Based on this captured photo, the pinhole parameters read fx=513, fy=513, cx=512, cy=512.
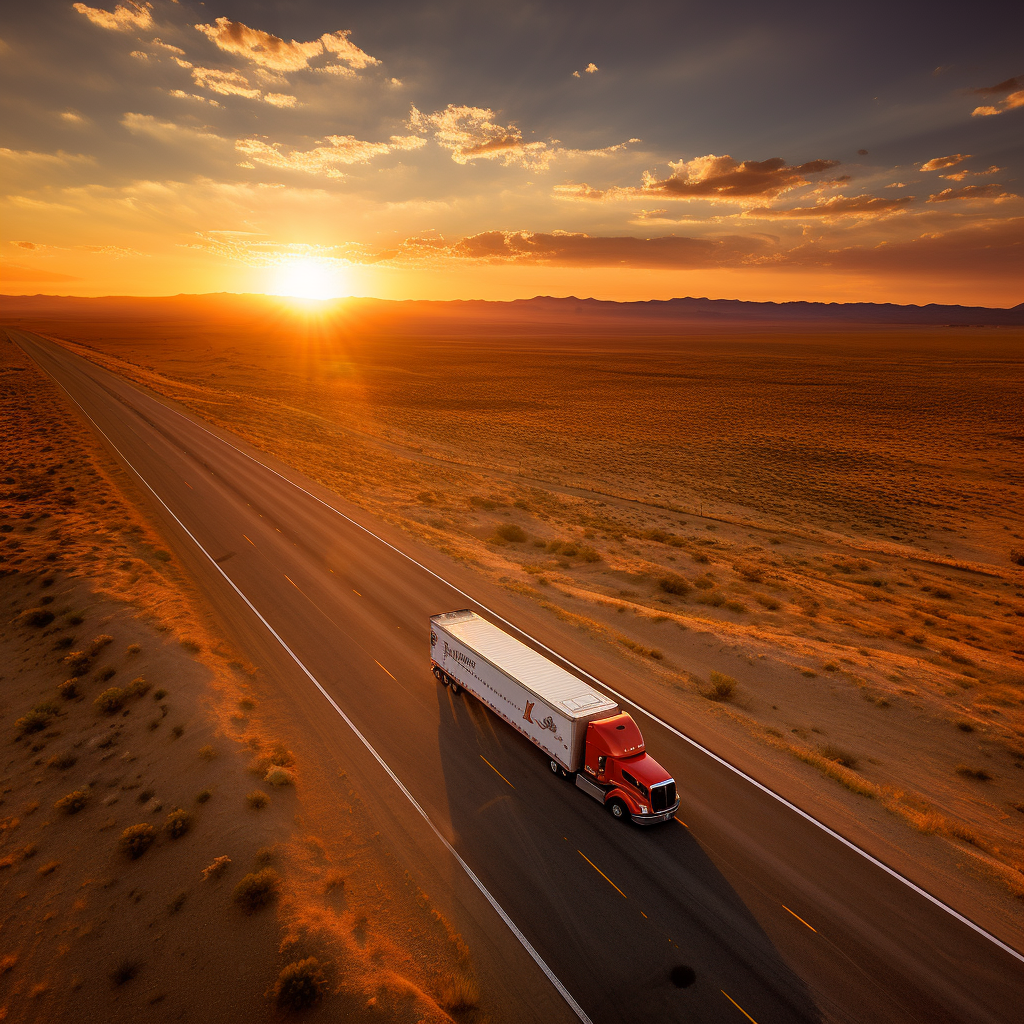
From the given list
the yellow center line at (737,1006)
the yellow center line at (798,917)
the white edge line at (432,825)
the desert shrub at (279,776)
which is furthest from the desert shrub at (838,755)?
the desert shrub at (279,776)

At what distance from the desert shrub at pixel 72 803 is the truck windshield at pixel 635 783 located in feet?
54.3

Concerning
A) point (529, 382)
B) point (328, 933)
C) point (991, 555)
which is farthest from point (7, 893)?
point (529, 382)

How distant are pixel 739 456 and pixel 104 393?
94.9 m

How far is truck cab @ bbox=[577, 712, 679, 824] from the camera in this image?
15.1 metres

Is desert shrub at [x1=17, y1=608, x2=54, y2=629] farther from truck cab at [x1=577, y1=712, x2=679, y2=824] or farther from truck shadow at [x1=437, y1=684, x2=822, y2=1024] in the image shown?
truck cab at [x1=577, y1=712, x2=679, y2=824]

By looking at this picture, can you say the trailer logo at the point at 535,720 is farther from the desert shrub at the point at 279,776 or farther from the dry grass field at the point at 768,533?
the desert shrub at the point at 279,776

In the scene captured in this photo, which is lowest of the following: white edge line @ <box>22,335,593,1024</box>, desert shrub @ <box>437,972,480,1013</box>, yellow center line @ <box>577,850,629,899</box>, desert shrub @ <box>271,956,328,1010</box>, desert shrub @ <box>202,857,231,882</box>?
yellow center line @ <box>577,850,629,899</box>

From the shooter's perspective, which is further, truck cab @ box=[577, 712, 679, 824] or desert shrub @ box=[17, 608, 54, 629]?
desert shrub @ box=[17, 608, 54, 629]

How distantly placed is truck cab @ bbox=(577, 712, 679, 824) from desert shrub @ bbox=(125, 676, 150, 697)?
16.8m

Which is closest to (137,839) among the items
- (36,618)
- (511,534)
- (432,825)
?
(432,825)

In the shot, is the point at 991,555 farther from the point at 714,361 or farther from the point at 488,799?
the point at 714,361

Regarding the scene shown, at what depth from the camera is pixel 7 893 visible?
13.4m

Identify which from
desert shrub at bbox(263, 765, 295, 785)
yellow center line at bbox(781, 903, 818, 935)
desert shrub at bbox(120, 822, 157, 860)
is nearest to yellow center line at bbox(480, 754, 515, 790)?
desert shrub at bbox(263, 765, 295, 785)

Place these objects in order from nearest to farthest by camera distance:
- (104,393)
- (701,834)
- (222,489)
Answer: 1. (701,834)
2. (222,489)
3. (104,393)
